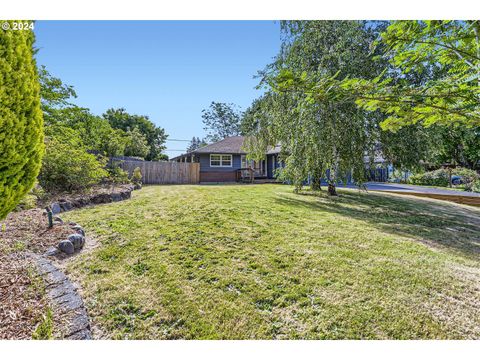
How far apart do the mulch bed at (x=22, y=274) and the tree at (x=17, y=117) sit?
2.02ft

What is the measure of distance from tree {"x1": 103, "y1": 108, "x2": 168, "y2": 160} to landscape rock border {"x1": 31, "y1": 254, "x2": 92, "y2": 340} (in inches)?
987

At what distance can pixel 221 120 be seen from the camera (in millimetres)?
37812

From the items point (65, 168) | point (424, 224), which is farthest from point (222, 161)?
point (424, 224)

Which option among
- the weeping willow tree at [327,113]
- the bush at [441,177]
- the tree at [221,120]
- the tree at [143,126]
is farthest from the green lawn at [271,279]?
the tree at [221,120]

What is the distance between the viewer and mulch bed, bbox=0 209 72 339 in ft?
5.97

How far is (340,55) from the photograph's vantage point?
23.4ft

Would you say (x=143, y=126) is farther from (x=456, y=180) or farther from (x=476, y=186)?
(x=456, y=180)

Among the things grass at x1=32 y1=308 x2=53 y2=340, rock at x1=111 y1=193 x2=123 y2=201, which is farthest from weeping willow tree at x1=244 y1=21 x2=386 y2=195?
grass at x1=32 y1=308 x2=53 y2=340

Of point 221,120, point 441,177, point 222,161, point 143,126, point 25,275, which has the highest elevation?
point 221,120

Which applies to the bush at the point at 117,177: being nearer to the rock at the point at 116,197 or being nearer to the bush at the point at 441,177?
the rock at the point at 116,197

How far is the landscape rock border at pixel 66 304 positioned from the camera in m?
1.81

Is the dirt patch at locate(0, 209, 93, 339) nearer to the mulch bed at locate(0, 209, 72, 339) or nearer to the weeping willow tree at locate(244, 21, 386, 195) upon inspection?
the mulch bed at locate(0, 209, 72, 339)

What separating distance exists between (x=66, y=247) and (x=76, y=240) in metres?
0.17
